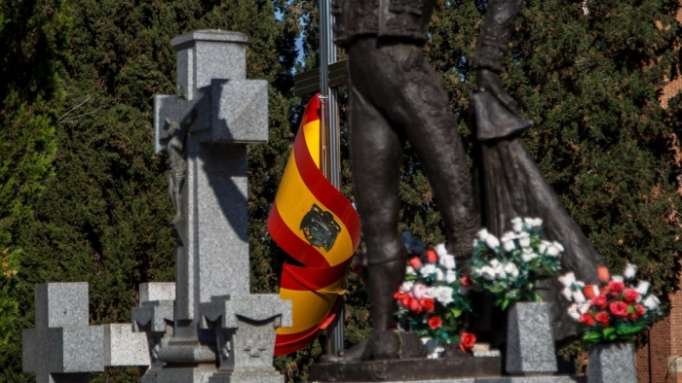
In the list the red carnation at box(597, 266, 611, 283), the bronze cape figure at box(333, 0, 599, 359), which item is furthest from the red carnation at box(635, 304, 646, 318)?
the bronze cape figure at box(333, 0, 599, 359)

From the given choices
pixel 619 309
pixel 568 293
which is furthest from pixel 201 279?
pixel 619 309

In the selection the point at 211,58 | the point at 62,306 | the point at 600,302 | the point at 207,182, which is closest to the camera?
the point at 600,302

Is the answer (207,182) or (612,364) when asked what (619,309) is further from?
(207,182)

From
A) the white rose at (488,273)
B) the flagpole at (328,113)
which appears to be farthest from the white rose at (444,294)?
the flagpole at (328,113)

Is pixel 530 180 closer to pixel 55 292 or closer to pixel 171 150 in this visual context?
pixel 171 150

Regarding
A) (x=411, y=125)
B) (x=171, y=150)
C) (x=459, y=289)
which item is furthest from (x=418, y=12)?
(x=171, y=150)

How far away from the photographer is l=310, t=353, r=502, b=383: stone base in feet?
27.2

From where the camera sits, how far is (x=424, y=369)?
8.30m

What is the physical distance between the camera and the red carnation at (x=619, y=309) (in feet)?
26.9

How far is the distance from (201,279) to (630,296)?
4.21 m

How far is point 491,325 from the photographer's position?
8.64 meters

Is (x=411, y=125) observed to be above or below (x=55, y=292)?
above

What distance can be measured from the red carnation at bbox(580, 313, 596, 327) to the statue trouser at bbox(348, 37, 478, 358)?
0.76 meters

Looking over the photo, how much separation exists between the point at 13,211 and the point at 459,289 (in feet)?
28.2
